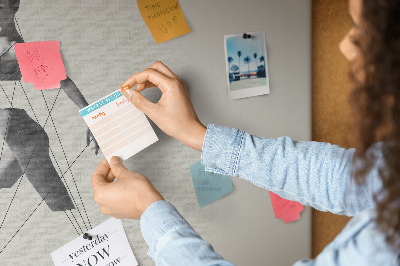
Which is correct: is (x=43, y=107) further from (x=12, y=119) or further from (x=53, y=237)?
(x=53, y=237)

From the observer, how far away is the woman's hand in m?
0.52

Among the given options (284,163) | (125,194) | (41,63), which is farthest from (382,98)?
(41,63)

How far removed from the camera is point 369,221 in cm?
38

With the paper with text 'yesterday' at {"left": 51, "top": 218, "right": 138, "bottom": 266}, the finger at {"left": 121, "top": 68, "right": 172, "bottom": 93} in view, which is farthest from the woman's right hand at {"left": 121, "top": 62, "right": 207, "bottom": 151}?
the paper with text 'yesterday' at {"left": 51, "top": 218, "right": 138, "bottom": 266}

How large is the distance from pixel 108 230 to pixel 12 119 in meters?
0.25

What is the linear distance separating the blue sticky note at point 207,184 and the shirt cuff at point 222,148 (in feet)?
0.36

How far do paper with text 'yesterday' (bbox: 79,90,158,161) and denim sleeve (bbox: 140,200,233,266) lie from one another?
153 millimetres

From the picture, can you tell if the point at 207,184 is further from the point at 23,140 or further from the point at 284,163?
the point at 23,140

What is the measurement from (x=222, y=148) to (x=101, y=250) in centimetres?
29

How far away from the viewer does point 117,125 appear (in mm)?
595

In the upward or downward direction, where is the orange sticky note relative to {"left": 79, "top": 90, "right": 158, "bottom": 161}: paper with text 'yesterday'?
upward

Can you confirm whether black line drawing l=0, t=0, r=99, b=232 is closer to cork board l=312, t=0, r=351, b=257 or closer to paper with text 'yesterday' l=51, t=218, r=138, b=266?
paper with text 'yesterday' l=51, t=218, r=138, b=266

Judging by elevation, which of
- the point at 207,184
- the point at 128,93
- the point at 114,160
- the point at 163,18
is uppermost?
the point at 163,18

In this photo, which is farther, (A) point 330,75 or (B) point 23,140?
(A) point 330,75
